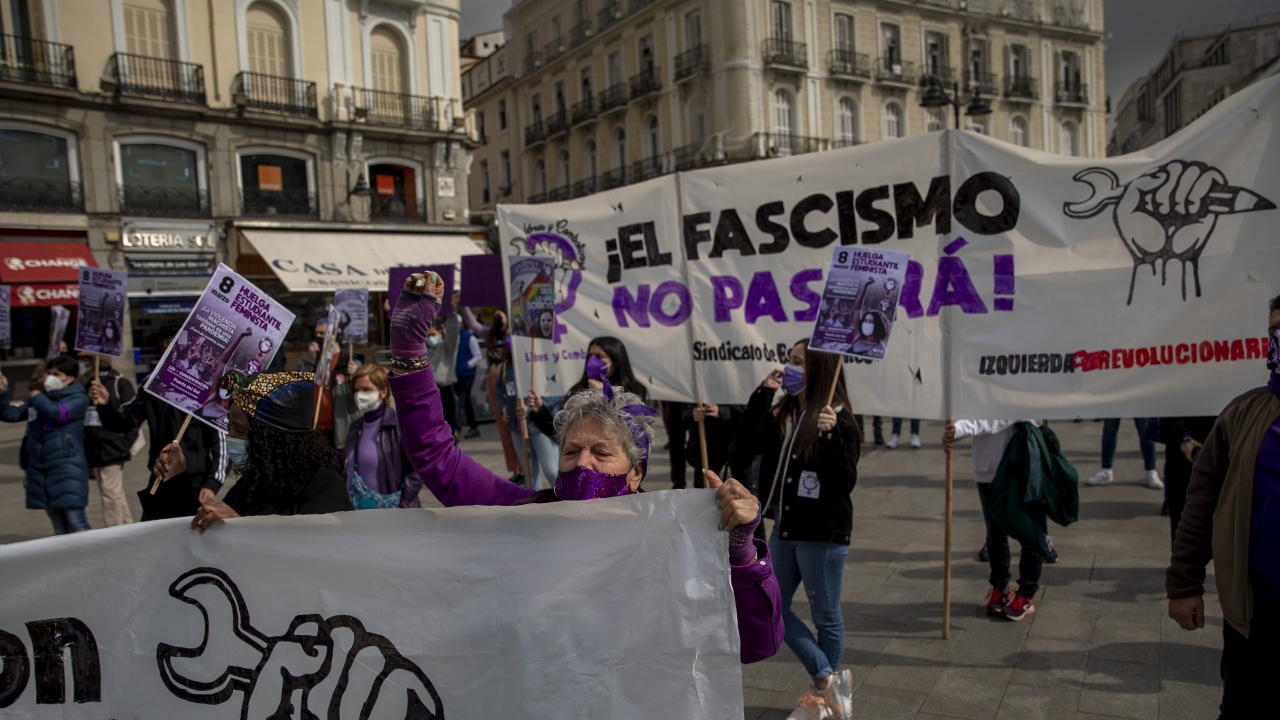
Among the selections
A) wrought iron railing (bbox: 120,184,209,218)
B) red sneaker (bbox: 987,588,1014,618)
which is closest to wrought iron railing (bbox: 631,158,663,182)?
wrought iron railing (bbox: 120,184,209,218)

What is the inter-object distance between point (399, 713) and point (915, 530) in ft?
17.0

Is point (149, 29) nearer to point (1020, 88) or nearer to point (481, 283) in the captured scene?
point (481, 283)

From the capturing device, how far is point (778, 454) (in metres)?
4.27

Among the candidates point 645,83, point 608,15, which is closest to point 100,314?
point 645,83

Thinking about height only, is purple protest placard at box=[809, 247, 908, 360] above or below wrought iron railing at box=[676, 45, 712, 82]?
below

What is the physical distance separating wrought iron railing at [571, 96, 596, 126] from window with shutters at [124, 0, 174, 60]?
72.8 feet

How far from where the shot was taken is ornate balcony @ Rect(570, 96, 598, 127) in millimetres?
41188

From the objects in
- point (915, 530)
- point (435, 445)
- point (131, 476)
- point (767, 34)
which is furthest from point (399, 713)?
point (767, 34)

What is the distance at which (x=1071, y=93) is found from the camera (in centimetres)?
4322

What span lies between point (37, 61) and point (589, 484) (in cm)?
2295

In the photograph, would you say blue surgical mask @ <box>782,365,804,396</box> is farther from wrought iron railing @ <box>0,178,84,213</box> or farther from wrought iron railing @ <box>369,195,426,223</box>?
wrought iron railing @ <box>369,195,426,223</box>

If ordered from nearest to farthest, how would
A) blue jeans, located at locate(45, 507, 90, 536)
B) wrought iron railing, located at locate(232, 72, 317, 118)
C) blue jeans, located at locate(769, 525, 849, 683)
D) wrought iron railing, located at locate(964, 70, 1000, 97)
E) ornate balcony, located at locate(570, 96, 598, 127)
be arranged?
blue jeans, located at locate(769, 525, 849, 683)
blue jeans, located at locate(45, 507, 90, 536)
wrought iron railing, located at locate(232, 72, 317, 118)
wrought iron railing, located at locate(964, 70, 1000, 97)
ornate balcony, located at locate(570, 96, 598, 127)

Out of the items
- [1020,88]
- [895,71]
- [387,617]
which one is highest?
[895,71]

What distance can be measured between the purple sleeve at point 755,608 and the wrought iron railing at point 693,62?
116ft
